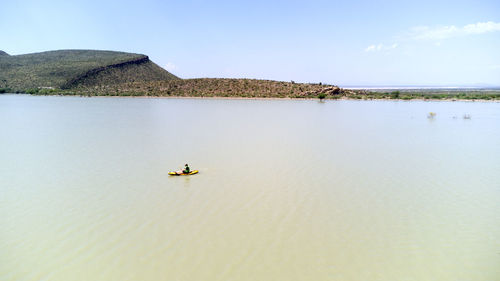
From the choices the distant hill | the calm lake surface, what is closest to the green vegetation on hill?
the distant hill

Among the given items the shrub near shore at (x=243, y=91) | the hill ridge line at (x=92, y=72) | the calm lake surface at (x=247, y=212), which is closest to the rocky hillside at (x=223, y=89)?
the shrub near shore at (x=243, y=91)

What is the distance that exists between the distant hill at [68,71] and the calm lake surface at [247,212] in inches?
2715

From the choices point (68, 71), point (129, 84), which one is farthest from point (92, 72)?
point (129, 84)

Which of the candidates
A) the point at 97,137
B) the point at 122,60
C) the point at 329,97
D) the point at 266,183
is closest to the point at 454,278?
the point at 266,183

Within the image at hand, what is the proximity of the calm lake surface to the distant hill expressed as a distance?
2715 inches

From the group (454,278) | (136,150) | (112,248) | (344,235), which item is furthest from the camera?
(136,150)

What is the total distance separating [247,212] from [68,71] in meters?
88.7

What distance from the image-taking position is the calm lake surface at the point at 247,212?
219 inches

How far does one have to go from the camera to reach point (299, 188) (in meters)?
9.49

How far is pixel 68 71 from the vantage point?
78.7 m

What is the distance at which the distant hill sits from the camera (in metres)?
72.1

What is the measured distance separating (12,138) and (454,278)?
69.0 ft

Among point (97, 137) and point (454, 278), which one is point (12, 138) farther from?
point (454, 278)

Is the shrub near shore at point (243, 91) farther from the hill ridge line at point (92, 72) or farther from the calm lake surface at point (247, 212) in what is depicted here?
the calm lake surface at point (247, 212)
